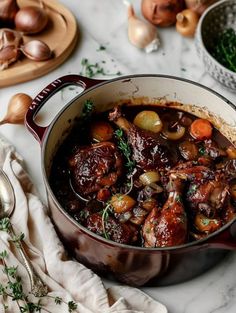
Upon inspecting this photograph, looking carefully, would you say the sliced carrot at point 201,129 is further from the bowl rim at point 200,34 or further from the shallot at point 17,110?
the shallot at point 17,110

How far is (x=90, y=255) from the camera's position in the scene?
2201mm

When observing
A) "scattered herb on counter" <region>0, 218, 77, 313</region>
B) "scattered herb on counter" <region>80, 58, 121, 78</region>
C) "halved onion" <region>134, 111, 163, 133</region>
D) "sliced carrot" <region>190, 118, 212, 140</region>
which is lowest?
"scattered herb on counter" <region>0, 218, 77, 313</region>

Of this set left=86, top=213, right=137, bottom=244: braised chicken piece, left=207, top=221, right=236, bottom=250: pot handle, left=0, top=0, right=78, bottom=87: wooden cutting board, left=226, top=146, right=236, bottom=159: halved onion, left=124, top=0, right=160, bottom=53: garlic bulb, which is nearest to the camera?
left=207, top=221, right=236, bottom=250: pot handle

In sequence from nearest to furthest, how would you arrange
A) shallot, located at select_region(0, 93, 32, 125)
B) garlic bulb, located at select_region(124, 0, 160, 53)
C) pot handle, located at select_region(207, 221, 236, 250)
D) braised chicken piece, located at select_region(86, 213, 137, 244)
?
pot handle, located at select_region(207, 221, 236, 250) < braised chicken piece, located at select_region(86, 213, 137, 244) < shallot, located at select_region(0, 93, 32, 125) < garlic bulb, located at select_region(124, 0, 160, 53)

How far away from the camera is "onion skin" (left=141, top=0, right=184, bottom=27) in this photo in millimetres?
2918

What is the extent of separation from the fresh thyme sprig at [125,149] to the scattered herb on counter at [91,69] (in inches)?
18.4

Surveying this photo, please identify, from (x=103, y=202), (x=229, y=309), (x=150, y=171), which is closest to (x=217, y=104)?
(x=150, y=171)

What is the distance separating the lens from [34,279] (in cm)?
223

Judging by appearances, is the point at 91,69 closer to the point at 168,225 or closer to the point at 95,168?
the point at 95,168

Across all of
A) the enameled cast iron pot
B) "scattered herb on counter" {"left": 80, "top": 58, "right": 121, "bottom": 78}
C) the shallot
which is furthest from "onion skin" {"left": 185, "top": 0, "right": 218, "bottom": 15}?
the shallot

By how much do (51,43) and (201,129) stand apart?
0.79m

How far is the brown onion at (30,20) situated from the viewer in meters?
2.86

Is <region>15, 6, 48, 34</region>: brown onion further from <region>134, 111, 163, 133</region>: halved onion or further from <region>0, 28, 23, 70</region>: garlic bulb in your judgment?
<region>134, 111, 163, 133</region>: halved onion

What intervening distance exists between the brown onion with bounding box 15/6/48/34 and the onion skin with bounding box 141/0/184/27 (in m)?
0.43
